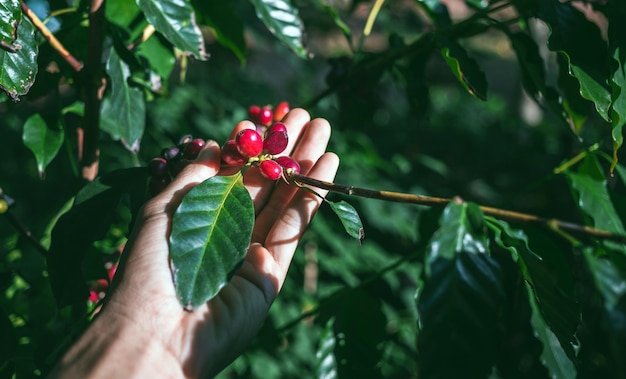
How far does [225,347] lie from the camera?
1.14 m

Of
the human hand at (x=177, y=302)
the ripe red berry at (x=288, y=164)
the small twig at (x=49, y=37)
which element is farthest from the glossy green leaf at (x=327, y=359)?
the small twig at (x=49, y=37)

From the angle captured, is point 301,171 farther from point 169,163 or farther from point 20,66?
point 20,66

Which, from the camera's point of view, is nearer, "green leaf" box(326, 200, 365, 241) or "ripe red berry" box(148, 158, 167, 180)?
"green leaf" box(326, 200, 365, 241)

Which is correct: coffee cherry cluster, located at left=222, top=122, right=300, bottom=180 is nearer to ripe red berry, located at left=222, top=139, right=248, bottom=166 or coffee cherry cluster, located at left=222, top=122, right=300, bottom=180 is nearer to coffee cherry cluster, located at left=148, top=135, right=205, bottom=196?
ripe red berry, located at left=222, top=139, right=248, bottom=166

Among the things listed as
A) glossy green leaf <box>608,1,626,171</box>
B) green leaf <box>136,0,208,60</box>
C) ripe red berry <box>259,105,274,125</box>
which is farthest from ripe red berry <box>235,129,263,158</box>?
glossy green leaf <box>608,1,626,171</box>

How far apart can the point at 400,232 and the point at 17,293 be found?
204 cm

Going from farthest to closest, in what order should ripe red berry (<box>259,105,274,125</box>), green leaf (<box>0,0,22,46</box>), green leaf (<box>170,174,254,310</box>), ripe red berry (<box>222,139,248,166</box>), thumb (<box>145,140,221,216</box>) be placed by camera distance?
ripe red berry (<box>259,105,274,125</box>) < ripe red berry (<box>222,139,248,166</box>) < thumb (<box>145,140,221,216</box>) < green leaf (<box>0,0,22,46</box>) < green leaf (<box>170,174,254,310</box>)

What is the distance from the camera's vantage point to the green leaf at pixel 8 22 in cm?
106

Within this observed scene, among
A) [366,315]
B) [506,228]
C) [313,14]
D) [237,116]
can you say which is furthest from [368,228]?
[313,14]

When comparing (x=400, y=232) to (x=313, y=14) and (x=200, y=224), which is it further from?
(x=313, y=14)

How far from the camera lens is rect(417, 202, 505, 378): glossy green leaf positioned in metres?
0.81

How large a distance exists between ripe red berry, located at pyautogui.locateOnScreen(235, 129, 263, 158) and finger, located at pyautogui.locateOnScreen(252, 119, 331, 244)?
14 cm

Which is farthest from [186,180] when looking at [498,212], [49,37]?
[498,212]

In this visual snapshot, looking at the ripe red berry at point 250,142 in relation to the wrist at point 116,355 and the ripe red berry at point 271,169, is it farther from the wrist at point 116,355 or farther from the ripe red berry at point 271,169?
the wrist at point 116,355
